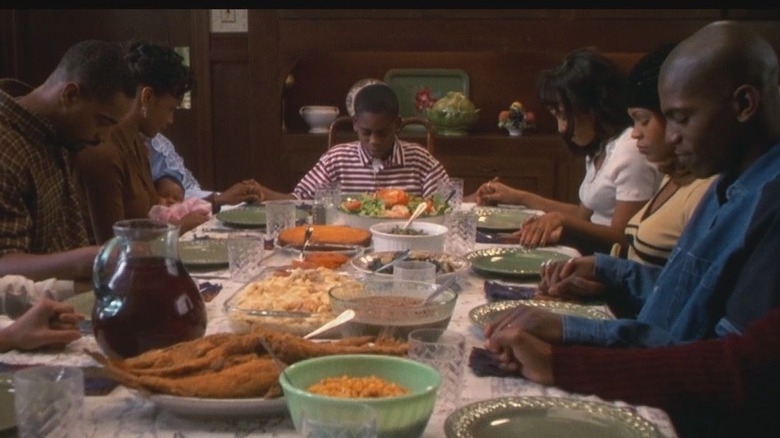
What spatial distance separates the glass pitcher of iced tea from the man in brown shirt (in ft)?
2.79

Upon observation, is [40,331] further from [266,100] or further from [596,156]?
[266,100]

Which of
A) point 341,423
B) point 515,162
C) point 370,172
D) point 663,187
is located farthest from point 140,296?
point 515,162

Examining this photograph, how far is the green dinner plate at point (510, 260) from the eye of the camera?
2039 mm

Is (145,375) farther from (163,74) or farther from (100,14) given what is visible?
(100,14)

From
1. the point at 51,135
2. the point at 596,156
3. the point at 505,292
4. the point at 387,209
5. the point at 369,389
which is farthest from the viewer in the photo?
the point at 596,156

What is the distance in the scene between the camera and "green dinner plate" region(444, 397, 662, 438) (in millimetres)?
1133

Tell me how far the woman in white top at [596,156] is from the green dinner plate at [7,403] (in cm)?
157

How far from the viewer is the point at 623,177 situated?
8.98 ft

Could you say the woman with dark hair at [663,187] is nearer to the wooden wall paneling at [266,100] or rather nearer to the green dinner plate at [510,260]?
the green dinner plate at [510,260]

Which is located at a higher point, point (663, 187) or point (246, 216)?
point (663, 187)

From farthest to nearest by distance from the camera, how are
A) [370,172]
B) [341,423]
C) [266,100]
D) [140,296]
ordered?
[266,100] → [370,172] → [140,296] → [341,423]

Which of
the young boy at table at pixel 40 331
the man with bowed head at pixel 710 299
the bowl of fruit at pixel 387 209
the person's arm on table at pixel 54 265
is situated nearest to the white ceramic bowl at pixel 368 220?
the bowl of fruit at pixel 387 209

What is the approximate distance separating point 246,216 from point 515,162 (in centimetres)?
208

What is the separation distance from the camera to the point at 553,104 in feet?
9.94
